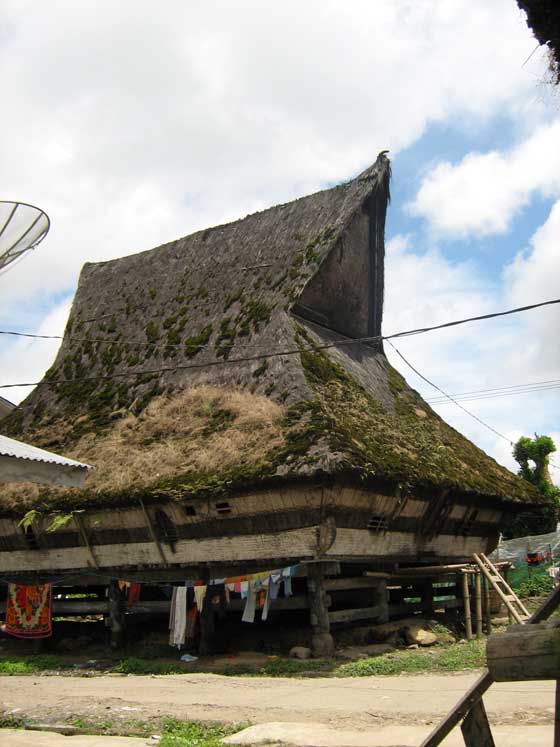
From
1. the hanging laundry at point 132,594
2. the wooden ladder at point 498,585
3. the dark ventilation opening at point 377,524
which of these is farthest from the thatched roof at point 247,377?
the hanging laundry at point 132,594

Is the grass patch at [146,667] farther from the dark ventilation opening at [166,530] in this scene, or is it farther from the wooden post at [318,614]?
the wooden post at [318,614]

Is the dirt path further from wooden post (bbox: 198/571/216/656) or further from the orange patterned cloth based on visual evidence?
the orange patterned cloth

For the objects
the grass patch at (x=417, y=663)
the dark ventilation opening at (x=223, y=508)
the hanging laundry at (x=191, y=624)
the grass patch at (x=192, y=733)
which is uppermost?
the dark ventilation opening at (x=223, y=508)

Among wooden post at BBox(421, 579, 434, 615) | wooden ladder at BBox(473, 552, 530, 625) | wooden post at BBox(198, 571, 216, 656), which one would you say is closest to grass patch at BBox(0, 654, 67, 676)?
wooden post at BBox(198, 571, 216, 656)

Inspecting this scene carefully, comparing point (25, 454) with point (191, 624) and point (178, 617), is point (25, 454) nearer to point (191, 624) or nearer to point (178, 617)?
point (178, 617)

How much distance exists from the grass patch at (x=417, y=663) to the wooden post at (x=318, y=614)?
2.42ft

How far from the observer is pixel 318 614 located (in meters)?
13.5

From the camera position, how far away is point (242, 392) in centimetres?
1564

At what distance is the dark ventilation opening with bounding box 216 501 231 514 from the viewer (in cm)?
1366

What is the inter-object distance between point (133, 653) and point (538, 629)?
12988mm

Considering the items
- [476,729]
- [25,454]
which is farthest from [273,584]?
[476,729]

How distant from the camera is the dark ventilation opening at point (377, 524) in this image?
14453mm

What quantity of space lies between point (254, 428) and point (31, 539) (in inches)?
222

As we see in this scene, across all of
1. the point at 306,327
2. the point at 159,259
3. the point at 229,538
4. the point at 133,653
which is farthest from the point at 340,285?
the point at 133,653
